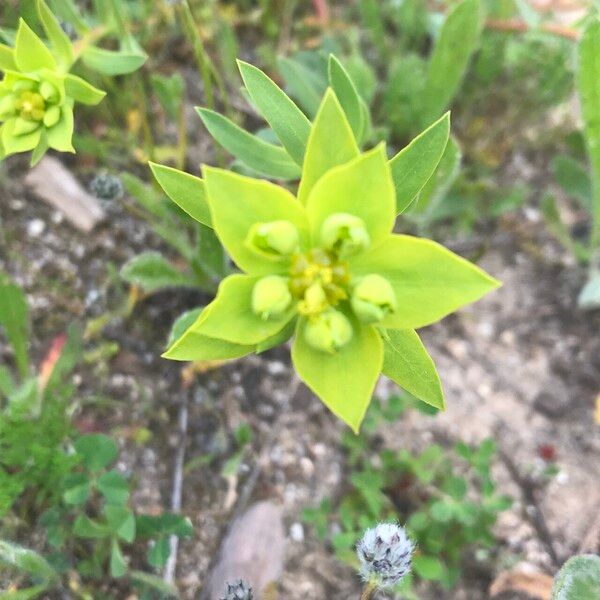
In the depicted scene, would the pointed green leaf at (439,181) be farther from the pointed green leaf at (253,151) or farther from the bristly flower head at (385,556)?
the bristly flower head at (385,556)

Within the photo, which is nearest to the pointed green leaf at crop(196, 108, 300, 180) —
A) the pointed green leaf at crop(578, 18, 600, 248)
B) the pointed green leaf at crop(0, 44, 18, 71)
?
the pointed green leaf at crop(0, 44, 18, 71)

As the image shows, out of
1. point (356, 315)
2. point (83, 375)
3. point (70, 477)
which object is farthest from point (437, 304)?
point (83, 375)

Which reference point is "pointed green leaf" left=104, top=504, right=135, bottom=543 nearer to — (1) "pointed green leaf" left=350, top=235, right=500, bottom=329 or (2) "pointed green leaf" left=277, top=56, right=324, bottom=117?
(1) "pointed green leaf" left=350, top=235, right=500, bottom=329

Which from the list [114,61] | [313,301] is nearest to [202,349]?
[313,301]

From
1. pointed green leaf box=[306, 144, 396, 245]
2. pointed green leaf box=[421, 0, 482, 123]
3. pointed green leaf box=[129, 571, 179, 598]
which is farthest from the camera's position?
pointed green leaf box=[421, 0, 482, 123]

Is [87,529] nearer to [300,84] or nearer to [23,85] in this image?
[23,85]

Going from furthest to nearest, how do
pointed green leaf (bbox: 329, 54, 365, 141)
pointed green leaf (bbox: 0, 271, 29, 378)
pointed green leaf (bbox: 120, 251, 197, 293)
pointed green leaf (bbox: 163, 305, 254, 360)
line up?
pointed green leaf (bbox: 120, 251, 197, 293) < pointed green leaf (bbox: 0, 271, 29, 378) < pointed green leaf (bbox: 329, 54, 365, 141) < pointed green leaf (bbox: 163, 305, 254, 360)
